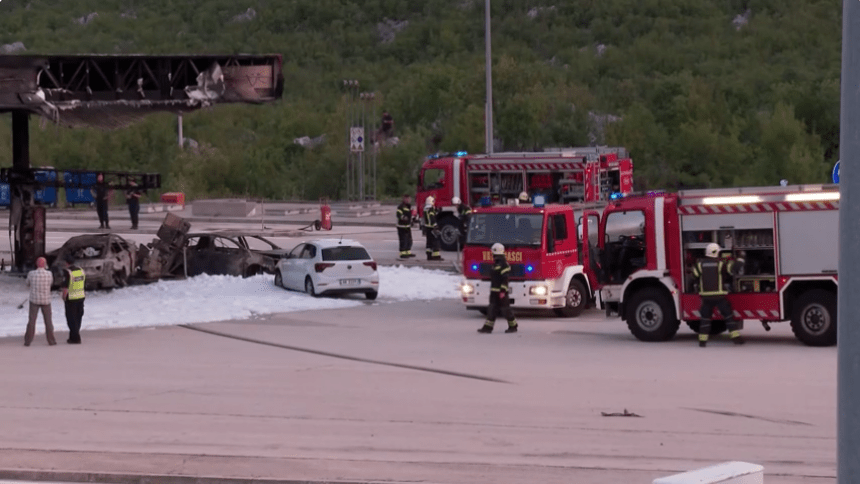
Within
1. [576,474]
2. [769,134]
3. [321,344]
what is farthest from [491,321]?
A: [769,134]

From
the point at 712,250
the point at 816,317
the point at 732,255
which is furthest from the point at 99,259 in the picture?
the point at 816,317

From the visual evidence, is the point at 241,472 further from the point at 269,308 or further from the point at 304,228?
the point at 304,228

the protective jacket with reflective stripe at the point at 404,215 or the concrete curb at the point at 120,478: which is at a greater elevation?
the protective jacket with reflective stripe at the point at 404,215

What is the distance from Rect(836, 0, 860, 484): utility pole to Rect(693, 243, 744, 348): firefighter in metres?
16.0

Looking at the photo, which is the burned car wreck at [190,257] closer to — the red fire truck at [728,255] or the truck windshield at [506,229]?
the truck windshield at [506,229]

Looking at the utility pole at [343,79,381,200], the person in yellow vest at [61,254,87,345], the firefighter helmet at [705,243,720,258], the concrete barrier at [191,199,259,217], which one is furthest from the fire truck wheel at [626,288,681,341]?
the utility pole at [343,79,381,200]

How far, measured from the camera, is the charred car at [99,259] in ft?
95.7

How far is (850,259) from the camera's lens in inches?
185

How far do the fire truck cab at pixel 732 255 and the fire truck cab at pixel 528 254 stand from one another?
7.99 feet

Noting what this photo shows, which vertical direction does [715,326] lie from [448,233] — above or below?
below

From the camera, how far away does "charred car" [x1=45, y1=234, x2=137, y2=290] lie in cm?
2916

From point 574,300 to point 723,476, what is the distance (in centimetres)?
1929

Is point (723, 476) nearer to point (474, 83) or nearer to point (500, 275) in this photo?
point (500, 275)

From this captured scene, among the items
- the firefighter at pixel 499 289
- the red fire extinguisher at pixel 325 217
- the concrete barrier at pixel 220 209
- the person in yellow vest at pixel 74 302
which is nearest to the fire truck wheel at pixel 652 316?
the firefighter at pixel 499 289
